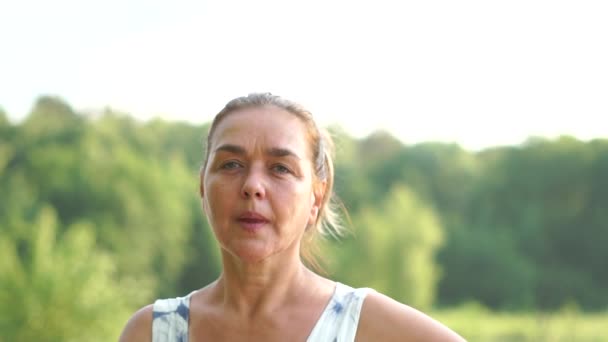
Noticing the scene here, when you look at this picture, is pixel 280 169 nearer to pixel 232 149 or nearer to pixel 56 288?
pixel 232 149

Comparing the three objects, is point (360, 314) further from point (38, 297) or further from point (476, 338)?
point (476, 338)

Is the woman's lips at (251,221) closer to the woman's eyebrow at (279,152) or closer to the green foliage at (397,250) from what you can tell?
the woman's eyebrow at (279,152)

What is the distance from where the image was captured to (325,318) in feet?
4.68

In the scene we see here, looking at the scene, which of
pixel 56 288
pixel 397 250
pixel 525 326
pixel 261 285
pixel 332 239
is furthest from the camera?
pixel 397 250

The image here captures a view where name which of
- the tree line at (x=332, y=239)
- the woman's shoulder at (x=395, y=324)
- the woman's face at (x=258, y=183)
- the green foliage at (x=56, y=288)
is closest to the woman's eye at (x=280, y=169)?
the woman's face at (x=258, y=183)

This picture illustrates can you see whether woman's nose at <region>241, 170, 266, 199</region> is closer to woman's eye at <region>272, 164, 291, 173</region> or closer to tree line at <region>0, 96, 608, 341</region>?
woman's eye at <region>272, 164, 291, 173</region>

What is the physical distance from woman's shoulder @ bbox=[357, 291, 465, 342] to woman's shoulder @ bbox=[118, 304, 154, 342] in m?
0.38

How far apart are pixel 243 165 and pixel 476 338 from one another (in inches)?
1196

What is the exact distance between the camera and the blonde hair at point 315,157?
1.45m

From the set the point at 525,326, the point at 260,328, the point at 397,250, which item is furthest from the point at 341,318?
the point at 397,250

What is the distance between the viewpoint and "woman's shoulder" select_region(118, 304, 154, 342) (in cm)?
151

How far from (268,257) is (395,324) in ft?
0.77

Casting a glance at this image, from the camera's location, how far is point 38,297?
27.5 m

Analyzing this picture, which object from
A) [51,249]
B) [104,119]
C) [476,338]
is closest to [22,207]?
[51,249]
